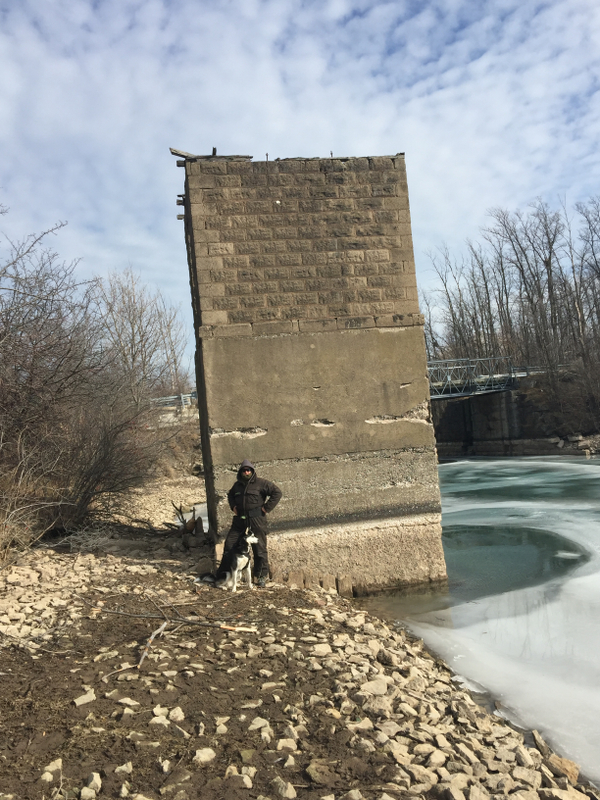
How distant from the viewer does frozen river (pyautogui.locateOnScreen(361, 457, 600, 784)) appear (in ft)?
14.9

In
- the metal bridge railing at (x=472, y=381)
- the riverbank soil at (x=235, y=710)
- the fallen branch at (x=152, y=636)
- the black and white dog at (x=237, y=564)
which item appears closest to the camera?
the riverbank soil at (x=235, y=710)

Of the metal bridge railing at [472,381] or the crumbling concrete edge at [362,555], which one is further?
the metal bridge railing at [472,381]

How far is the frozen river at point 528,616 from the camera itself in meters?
4.55

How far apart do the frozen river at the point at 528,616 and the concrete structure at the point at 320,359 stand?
2.69 ft

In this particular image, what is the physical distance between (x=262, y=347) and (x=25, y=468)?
3.64 m

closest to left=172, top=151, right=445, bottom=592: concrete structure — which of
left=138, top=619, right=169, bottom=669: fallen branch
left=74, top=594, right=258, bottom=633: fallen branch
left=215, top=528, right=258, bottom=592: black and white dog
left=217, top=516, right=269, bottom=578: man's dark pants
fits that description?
left=217, top=516, right=269, bottom=578: man's dark pants

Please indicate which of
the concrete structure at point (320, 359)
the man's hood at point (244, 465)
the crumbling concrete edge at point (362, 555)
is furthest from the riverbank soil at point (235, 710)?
the concrete structure at point (320, 359)

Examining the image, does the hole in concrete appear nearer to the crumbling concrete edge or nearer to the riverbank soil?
the crumbling concrete edge

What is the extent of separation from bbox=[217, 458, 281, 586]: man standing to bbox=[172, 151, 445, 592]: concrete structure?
0.33 m

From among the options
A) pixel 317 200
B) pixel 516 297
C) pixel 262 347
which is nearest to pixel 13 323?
pixel 262 347

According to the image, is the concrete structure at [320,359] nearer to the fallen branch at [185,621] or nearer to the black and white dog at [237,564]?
the black and white dog at [237,564]

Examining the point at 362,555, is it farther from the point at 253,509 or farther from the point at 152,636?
the point at 152,636

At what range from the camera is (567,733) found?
4.18 metres

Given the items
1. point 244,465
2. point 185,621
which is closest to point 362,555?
point 244,465
